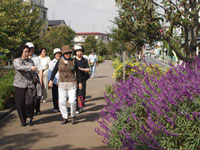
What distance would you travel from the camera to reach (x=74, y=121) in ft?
21.8

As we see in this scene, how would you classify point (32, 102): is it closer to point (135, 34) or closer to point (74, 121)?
point (74, 121)

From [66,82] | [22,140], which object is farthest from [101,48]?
[22,140]

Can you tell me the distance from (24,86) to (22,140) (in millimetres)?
1397

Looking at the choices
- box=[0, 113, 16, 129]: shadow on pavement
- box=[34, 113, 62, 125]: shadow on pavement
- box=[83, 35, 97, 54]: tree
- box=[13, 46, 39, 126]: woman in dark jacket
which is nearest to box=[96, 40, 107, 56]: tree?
box=[83, 35, 97, 54]: tree

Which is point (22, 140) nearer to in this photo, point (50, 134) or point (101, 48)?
point (50, 134)

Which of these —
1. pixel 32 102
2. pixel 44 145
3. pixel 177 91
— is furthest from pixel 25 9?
pixel 177 91

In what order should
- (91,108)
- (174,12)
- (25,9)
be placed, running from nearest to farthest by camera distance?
(174,12)
(91,108)
(25,9)

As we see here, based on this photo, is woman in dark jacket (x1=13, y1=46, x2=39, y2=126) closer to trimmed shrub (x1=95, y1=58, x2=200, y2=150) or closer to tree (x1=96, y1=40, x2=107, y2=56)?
trimmed shrub (x1=95, y1=58, x2=200, y2=150)

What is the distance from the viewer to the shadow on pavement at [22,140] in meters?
5.02

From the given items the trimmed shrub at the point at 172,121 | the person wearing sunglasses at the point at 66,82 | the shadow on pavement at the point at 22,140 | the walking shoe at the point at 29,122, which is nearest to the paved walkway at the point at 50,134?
the shadow on pavement at the point at 22,140

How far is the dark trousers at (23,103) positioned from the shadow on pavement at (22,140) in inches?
23.7

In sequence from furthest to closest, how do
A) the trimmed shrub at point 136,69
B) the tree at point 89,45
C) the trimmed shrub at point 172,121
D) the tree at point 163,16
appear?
1. the tree at point 89,45
2. the tree at point 163,16
3. the trimmed shrub at point 136,69
4. the trimmed shrub at point 172,121

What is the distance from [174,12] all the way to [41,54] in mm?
4259

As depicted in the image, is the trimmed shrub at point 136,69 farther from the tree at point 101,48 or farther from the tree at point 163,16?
the tree at point 101,48
